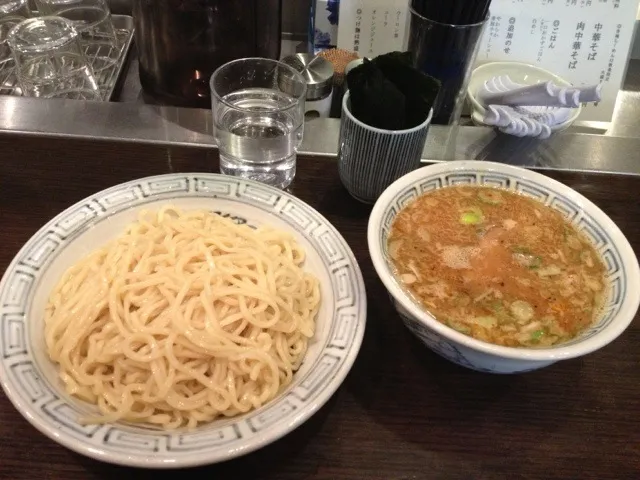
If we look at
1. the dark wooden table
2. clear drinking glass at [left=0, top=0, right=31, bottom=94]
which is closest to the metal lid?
the dark wooden table

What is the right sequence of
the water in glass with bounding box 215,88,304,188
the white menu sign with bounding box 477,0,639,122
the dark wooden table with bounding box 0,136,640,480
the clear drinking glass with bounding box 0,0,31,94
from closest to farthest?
1. the dark wooden table with bounding box 0,136,640,480
2. the water in glass with bounding box 215,88,304,188
3. the white menu sign with bounding box 477,0,639,122
4. the clear drinking glass with bounding box 0,0,31,94

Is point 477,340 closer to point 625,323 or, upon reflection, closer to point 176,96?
point 625,323

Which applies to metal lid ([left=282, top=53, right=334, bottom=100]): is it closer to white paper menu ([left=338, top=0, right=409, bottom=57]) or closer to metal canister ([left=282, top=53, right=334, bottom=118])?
metal canister ([left=282, top=53, right=334, bottom=118])

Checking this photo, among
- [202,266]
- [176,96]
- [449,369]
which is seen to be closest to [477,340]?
[449,369]

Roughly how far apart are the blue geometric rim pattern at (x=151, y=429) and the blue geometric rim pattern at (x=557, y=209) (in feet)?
0.50

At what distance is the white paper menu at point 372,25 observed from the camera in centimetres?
190

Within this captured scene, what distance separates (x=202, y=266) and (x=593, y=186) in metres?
1.11

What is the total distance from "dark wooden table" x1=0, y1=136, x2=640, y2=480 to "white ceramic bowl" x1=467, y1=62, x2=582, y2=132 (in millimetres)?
737

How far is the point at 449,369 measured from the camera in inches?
47.6

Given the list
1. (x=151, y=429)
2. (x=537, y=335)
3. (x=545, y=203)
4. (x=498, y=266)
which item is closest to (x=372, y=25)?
(x=545, y=203)

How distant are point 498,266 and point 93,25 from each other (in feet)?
5.32

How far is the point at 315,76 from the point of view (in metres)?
1.76

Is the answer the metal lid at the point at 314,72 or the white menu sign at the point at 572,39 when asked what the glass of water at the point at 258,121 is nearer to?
the metal lid at the point at 314,72

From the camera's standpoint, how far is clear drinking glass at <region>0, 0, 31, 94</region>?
6.68 feet
